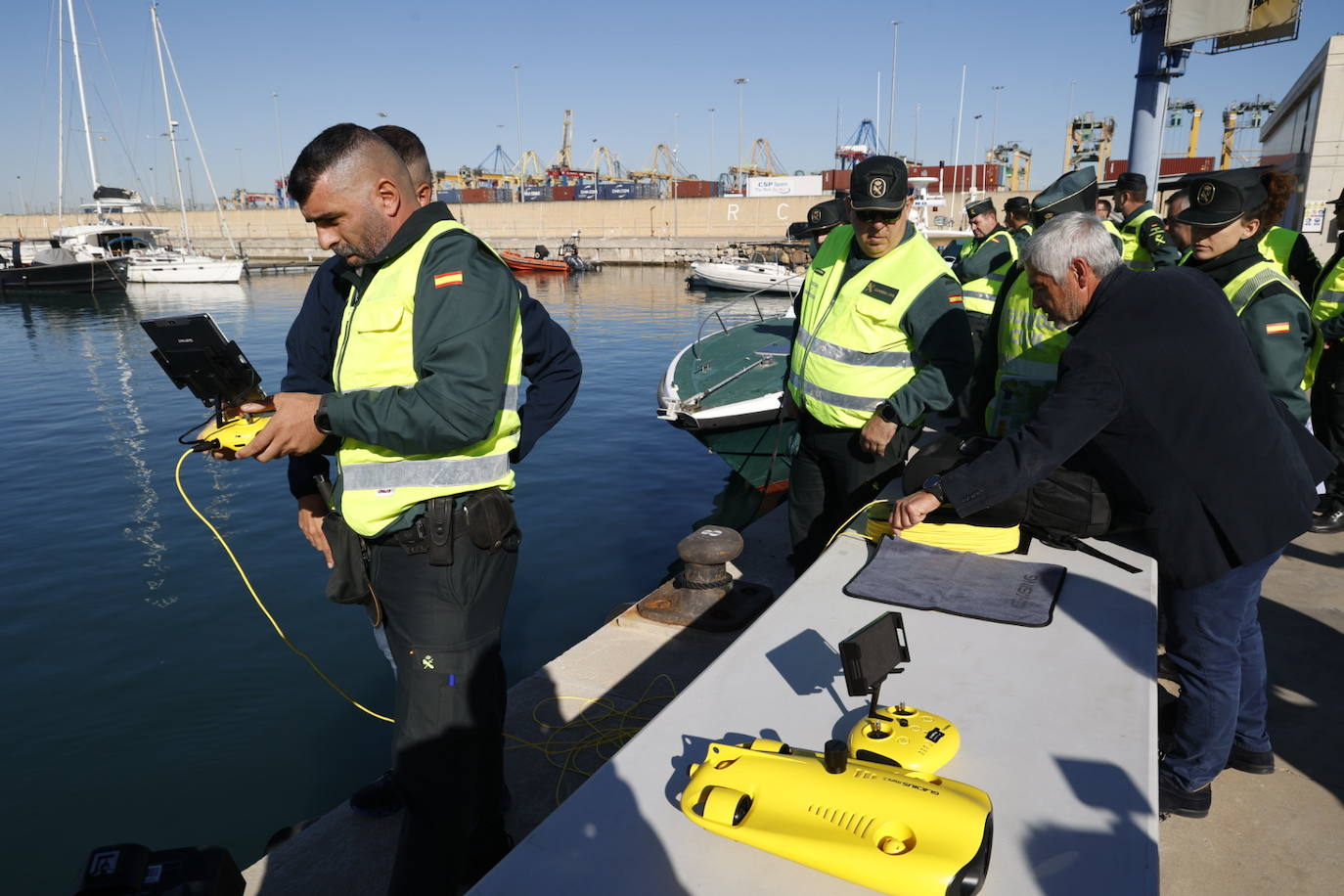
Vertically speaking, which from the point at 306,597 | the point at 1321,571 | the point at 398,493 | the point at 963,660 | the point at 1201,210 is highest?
the point at 1201,210

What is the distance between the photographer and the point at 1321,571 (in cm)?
399

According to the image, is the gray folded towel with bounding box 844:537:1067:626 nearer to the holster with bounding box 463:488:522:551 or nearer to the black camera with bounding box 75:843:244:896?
the holster with bounding box 463:488:522:551

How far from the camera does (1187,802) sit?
7.45 ft

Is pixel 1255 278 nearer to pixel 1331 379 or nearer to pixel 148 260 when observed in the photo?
pixel 1331 379

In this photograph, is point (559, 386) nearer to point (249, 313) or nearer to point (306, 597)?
point (306, 597)

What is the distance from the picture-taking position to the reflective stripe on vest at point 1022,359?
123 inches

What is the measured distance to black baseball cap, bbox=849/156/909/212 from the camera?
117 inches

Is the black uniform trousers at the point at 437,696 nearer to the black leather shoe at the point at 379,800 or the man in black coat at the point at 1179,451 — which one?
the black leather shoe at the point at 379,800

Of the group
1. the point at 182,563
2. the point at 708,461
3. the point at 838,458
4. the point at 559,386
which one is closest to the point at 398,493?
the point at 559,386

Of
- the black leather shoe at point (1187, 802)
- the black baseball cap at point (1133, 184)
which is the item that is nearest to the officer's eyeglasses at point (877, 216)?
the black leather shoe at point (1187, 802)

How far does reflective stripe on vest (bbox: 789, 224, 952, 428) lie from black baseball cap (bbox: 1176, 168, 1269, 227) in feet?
Answer: 3.26

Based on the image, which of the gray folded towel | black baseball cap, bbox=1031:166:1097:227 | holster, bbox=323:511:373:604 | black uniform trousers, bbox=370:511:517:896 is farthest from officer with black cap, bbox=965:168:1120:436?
holster, bbox=323:511:373:604

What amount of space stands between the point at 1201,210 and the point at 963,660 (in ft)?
7.43

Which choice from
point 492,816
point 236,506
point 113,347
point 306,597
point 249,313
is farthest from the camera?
point 249,313
